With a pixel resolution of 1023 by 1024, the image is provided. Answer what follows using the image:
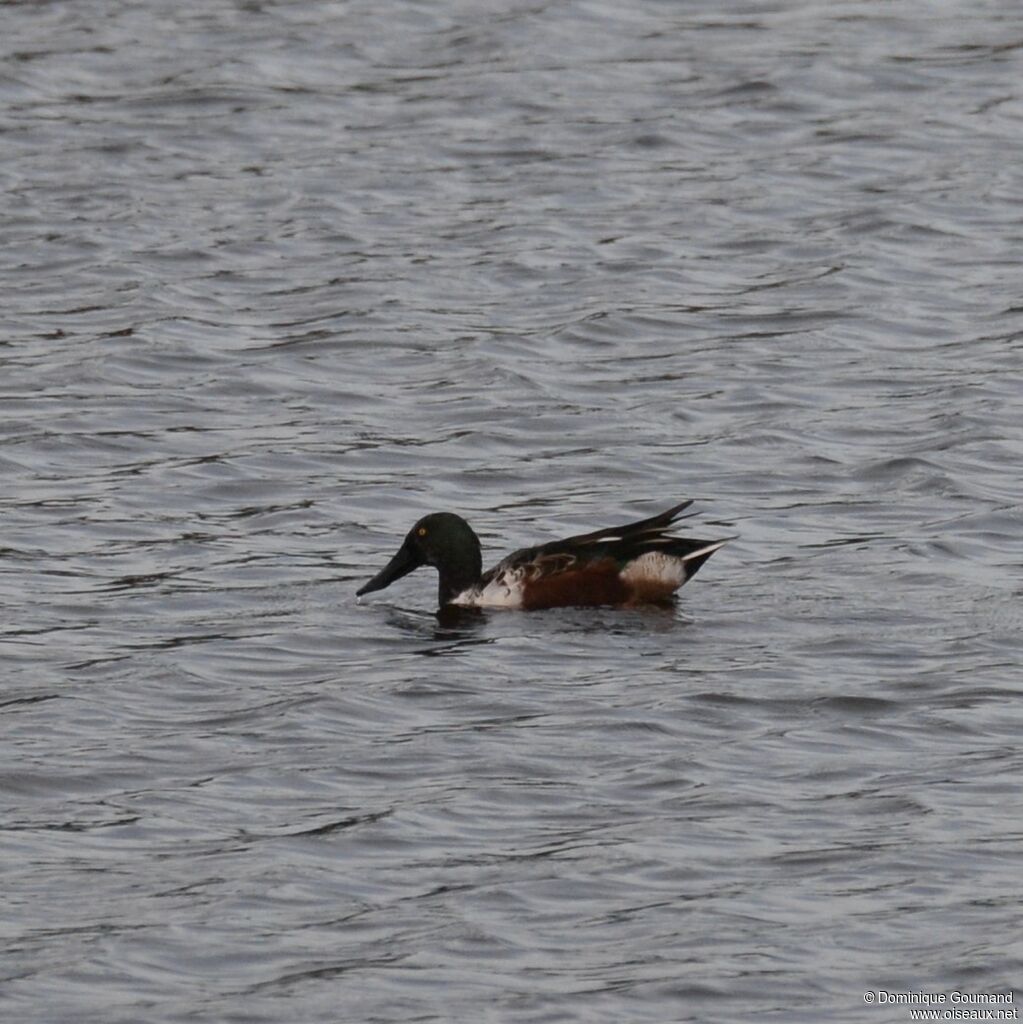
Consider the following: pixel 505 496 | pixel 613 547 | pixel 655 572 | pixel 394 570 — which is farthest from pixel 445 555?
pixel 505 496

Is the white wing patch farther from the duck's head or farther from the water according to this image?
the duck's head

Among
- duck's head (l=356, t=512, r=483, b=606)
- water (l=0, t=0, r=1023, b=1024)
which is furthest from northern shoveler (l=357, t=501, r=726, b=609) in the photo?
water (l=0, t=0, r=1023, b=1024)

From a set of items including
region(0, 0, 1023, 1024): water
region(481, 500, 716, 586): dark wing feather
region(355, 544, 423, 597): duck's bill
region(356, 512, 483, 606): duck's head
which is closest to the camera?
region(0, 0, 1023, 1024): water

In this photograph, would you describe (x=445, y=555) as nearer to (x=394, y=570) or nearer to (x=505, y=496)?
(x=394, y=570)

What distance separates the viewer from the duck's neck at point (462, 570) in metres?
12.5

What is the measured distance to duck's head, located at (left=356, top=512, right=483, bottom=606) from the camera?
1248cm

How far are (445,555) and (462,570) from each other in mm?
103

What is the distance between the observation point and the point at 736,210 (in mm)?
19719

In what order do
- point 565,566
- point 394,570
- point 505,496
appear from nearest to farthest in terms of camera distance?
point 565,566 < point 394,570 < point 505,496

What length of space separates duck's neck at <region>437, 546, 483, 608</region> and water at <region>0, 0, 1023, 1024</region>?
254 mm

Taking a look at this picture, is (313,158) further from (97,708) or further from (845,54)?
(97,708)

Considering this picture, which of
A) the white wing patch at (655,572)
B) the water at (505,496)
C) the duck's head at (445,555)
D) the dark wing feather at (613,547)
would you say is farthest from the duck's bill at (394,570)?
the white wing patch at (655,572)

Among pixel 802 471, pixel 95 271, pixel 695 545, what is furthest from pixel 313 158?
pixel 695 545

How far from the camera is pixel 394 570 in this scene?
1244 cm
